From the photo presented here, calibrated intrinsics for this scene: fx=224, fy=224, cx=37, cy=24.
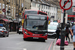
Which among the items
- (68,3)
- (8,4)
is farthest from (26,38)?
(8,4)

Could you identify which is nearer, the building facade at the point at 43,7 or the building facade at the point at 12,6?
the building facade at the point at 12,6

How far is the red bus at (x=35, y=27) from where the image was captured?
22078 mm

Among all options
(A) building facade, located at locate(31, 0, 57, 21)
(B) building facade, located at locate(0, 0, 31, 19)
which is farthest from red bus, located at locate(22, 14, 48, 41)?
(A) building facade, located at locate(31, 0, 57, 21)

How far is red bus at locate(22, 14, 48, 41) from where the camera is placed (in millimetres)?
22078

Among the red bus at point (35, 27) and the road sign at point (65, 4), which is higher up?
the road sign at point (65, 4)

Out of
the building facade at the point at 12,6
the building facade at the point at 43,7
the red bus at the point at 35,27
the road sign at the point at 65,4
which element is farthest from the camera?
the building facade at the point at 43,7

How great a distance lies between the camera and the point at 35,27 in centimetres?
2225

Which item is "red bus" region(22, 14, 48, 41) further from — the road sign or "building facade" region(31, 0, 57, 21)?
"building facade" region(31, 0, 57, 21)

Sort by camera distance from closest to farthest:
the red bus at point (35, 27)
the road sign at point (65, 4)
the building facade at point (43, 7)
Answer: the road sign at point (65, 4), the red bus at point (35, 27), the building facade at point (43, 7)

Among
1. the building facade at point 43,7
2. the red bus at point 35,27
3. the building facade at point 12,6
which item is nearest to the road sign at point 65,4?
the red bus at point 35,27

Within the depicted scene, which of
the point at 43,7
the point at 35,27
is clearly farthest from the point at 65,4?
the point at 43,7

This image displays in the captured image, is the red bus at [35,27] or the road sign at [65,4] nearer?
the road sign at [65,4]

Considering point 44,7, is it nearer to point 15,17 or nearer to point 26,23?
point 15,17

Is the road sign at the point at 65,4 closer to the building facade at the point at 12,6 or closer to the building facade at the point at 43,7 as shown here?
the building facade at the point at 12,6
